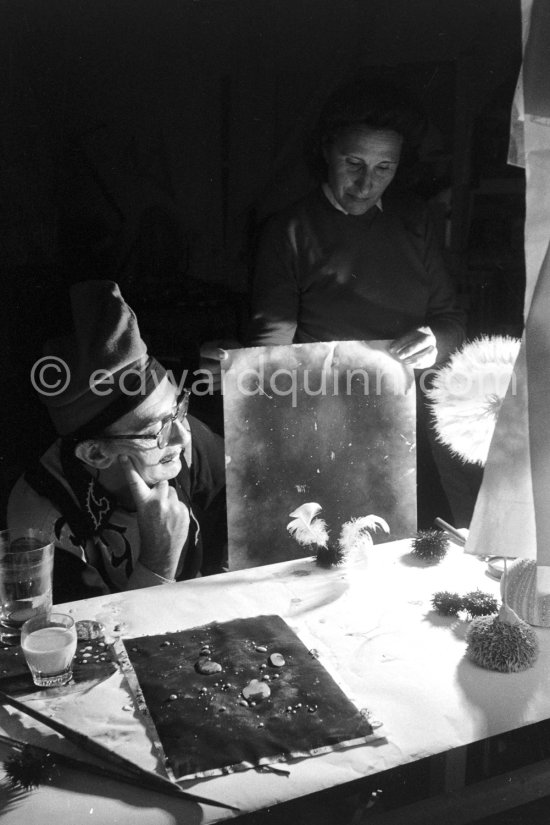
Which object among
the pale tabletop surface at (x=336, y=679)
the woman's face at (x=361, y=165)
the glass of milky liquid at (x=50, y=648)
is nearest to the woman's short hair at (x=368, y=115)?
the woman's face at (x=361, y=165)

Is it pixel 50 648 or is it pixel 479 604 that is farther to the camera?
pixel 479 604

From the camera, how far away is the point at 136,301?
4.44 feet

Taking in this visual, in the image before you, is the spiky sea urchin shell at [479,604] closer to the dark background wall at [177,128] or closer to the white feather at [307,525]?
the white feather at [307,525]

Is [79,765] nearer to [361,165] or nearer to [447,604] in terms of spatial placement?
[447,604]

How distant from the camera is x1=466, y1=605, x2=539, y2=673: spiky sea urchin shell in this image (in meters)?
1.09

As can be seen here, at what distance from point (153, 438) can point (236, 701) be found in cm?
58

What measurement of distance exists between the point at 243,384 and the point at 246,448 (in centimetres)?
14

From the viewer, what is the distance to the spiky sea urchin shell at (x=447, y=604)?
1.28 m

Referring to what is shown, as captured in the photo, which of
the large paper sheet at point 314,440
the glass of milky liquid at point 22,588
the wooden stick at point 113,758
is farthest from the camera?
the large paper sheet at point 314,440

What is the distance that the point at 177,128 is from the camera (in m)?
1.32

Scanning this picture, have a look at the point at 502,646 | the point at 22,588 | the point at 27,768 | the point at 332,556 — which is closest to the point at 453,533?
the point at 332,556

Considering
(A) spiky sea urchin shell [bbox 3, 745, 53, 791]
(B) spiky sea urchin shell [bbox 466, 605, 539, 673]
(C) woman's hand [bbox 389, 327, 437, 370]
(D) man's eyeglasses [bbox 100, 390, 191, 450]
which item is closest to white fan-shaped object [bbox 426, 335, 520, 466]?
(C) woman's hand [bbox 389, 327, 437, 370]

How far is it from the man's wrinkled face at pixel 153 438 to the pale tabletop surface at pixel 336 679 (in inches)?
9.3

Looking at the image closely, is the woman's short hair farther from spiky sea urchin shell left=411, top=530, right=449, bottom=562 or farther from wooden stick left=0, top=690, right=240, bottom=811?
wooden stick left=0, top=690, right=240, bottom=811
